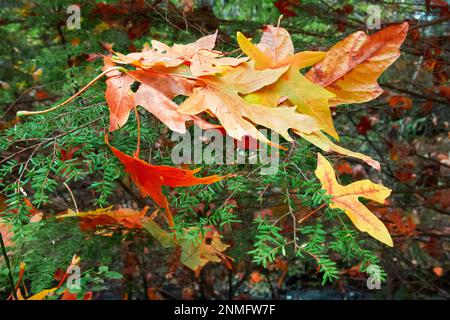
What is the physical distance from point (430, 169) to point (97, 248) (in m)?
1.52

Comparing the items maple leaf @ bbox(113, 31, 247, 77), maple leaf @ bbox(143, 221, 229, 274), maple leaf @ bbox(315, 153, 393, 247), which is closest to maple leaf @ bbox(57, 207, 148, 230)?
maple leaf @ bbox(143, 221, 229, 274)

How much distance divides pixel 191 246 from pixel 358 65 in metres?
0.55

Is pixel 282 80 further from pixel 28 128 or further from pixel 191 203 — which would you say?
pixel 28 128

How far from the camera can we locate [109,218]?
2.93 ft

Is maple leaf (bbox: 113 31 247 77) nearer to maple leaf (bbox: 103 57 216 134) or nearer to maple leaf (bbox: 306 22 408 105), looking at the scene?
maple leaf (bbox: 103 57 216 134)

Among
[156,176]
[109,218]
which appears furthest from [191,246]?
[156,176]

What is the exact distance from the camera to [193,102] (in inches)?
23.9

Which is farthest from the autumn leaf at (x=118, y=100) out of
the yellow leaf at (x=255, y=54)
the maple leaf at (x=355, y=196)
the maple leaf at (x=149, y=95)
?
the maple leaf at (x=355, y=196)

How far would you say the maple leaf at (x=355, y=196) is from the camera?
0.57 m

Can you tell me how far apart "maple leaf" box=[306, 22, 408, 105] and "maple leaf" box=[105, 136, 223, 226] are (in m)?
0.24

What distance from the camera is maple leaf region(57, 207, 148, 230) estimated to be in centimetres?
88

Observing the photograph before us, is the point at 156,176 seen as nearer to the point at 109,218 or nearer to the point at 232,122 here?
the point at 232,122

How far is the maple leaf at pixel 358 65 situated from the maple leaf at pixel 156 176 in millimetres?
239
